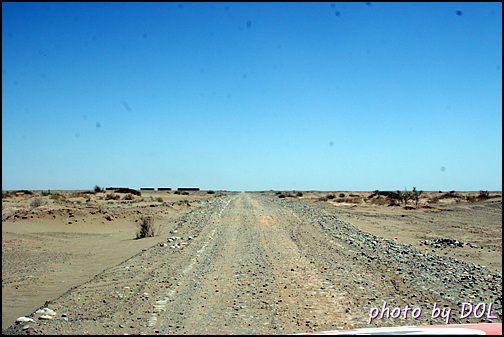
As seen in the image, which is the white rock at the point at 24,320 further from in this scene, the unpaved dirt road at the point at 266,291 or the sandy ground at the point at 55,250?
the sandy ground at the point at 55,250

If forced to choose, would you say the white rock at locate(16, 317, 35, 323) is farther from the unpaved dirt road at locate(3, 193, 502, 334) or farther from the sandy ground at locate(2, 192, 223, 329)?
the sandy ground at locate(2, 192, 223, 329)

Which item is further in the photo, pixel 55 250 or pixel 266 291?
pixel 55 250

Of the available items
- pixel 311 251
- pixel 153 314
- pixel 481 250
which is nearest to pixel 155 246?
pixel 311 251

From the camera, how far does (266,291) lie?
8031mm

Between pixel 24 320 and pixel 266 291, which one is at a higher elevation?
pixel 266 291

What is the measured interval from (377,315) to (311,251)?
20.6 feet

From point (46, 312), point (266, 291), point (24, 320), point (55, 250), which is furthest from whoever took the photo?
point (55, 250)

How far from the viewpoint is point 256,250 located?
13.1 m

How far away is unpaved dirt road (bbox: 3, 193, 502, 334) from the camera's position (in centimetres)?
624

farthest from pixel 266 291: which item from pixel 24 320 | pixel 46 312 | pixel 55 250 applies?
pixel 55 250

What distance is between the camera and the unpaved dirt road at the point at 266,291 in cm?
624

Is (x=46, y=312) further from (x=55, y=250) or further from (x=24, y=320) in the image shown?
(x=55, y=250)

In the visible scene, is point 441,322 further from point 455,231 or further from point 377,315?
point 455,231

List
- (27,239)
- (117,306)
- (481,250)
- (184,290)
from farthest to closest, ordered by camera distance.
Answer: (27,239), (481,250), (184,290), (117,306)
